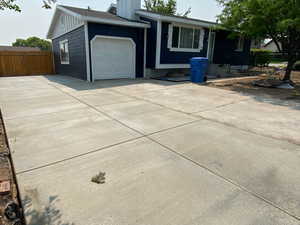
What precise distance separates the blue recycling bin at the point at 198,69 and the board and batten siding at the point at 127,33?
3.29 m

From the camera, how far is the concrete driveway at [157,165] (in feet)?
5.53

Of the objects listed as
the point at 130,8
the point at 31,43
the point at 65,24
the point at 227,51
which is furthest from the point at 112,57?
the point at 31,43

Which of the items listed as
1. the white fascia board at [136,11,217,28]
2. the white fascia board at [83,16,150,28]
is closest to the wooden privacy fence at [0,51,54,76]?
the white fascia board at [83,16,150,28]

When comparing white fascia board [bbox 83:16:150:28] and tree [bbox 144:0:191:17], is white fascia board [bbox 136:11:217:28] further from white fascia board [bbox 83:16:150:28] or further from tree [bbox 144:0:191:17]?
tree [bbox 144:0:191:17]

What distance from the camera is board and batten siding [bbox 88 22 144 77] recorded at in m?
9.26

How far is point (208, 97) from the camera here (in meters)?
6.44

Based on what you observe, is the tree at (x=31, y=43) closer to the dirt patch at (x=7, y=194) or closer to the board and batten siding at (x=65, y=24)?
the board and batten siding at (x=65, y=24)

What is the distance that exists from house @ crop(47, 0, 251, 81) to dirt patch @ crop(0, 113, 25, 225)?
7658mm

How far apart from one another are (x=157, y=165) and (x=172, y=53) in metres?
9.44

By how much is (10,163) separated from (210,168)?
2.61 m

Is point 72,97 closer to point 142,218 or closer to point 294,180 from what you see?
point 142,218

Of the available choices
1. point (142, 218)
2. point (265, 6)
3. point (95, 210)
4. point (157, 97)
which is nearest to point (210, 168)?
point (142, 218)

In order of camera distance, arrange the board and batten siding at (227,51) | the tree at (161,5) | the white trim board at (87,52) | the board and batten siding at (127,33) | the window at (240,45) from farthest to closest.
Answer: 1. the tree at (161,5)
2. the window at (240,45)
3. the board and batten siding at (227,51)
4. the board and batten siding at (127,33)
5. the white trim board at (87,52)

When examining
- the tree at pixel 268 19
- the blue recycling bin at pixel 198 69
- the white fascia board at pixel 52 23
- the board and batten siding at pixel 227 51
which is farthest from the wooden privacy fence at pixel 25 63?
the tree at pixel 268 19
